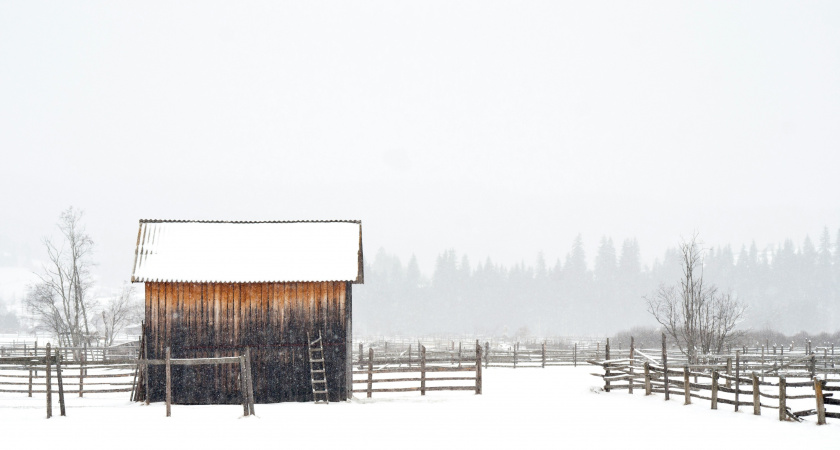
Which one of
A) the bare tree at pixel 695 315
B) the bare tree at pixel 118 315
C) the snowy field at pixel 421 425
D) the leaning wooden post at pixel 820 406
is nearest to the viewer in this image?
the snowy field at pixel 421 425

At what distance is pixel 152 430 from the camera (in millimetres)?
15516

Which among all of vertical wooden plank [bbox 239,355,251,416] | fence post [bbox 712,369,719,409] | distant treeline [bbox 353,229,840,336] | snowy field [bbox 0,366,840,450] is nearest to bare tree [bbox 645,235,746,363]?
fence post [bbox 712,369,719,409]

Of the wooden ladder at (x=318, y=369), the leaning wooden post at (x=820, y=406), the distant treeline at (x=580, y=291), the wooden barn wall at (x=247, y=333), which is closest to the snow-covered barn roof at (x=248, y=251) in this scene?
the wooden barn wall at (x=247, y=333)

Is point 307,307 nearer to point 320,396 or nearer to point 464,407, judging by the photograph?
point 320,396

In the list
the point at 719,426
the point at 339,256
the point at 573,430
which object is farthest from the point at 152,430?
the point at 719,426

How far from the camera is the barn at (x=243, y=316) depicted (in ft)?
68.1

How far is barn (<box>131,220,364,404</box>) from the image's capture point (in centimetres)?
2075

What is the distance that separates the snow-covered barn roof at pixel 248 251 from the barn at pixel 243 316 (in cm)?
3

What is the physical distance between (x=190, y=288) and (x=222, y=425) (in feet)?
19.3

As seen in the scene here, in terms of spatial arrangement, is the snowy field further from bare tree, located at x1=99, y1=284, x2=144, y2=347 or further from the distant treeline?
the distant treeline

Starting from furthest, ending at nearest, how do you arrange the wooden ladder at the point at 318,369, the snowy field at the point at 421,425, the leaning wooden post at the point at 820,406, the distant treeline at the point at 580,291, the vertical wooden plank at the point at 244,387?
the distant treeline at the point at 580,291
the wooden ladder at the point at 318,369
the vertical wooden plank at the point at 244,387
the leaning wooden post at the point at 820,406
the snowy field at the point at 421,425

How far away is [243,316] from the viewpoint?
68.9 ft

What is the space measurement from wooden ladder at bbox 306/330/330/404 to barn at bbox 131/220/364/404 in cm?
21

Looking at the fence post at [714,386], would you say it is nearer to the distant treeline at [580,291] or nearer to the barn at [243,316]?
the barn at [243,316]
